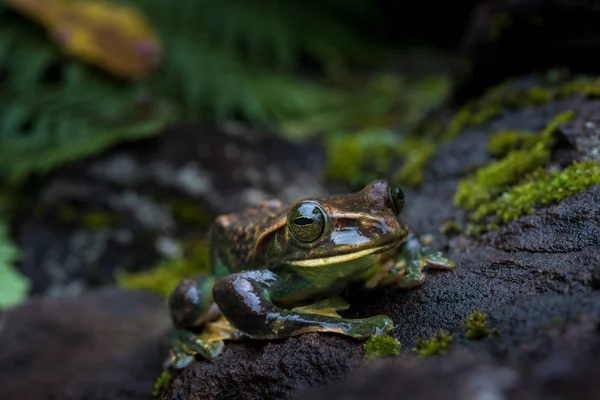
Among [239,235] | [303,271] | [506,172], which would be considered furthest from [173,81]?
[303,271]

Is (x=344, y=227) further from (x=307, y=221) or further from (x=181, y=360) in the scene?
(x=181, y=360)

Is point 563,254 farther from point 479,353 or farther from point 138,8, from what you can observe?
point 138,8

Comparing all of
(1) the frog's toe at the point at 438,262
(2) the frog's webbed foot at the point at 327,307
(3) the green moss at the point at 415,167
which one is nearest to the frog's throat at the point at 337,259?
(2) the frog's webbed foot at the point at 327,307

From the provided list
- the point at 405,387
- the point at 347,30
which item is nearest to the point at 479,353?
the point at 405,387

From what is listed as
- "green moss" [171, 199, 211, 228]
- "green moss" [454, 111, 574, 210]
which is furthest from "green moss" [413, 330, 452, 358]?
"green moss" [171, 199, 211, 228]

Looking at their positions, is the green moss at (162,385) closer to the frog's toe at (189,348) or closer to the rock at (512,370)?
the frog's toe at (189,348)

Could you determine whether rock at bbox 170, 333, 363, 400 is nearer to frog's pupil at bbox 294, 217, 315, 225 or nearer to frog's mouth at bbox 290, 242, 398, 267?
frog's mouth at bbox 290, 242, 398, 267

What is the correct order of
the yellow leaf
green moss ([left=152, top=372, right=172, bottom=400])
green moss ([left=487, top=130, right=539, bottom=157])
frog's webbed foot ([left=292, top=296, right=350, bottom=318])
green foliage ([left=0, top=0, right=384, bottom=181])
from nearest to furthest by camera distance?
frog's webbed foot ([left=292, top=296, right=350, bottom=318])
green moss ([left=152, top=372, right=172, bottom=400])
green moss ([left=487, top=130, right=539, bottom=157])
green foliage ([left=0, top=0, right=384, bottom=181])
the yellow leaf
